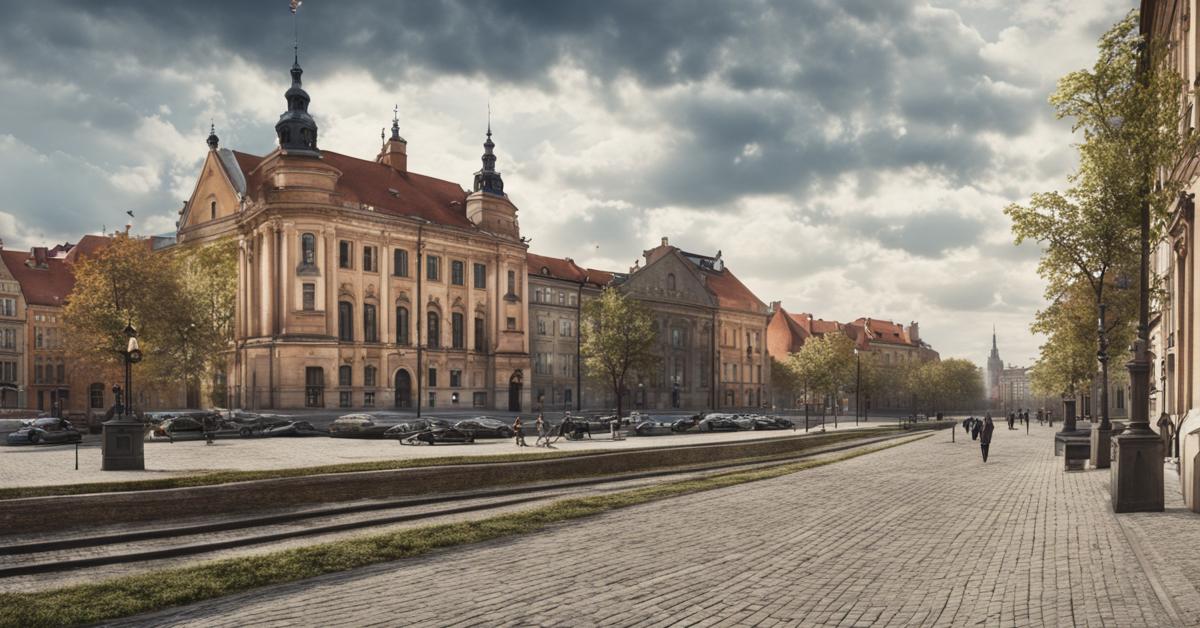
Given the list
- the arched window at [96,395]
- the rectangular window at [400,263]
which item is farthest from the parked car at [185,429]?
the arched window at [96,395]

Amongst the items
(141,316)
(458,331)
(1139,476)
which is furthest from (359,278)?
(1139,476)

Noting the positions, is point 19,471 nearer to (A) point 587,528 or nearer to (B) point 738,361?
(A) point 587,528

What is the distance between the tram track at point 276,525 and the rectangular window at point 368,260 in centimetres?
4761

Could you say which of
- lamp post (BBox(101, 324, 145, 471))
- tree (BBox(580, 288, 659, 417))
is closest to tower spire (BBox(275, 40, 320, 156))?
tree (BBox(580, 288, 659, 417))

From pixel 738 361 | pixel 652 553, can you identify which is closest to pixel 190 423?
pixel 652 553

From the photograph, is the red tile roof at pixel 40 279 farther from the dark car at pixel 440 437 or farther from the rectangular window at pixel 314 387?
the dark car at pixel 440 437

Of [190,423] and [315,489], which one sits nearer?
[315,489]

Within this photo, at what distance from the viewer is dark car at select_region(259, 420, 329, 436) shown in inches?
1741

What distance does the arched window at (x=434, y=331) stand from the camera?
72.5 meters

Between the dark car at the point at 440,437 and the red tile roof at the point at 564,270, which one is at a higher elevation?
the red tile roof at the point at 564,270

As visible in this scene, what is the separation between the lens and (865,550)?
42.2 feet

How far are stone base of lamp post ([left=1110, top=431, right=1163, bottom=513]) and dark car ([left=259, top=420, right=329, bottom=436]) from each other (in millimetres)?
39175

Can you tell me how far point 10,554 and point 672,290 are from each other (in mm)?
88590

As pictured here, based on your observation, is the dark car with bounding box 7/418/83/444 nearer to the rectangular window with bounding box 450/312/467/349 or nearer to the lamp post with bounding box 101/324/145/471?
the lamp post with bounding box 101/324/145/471
